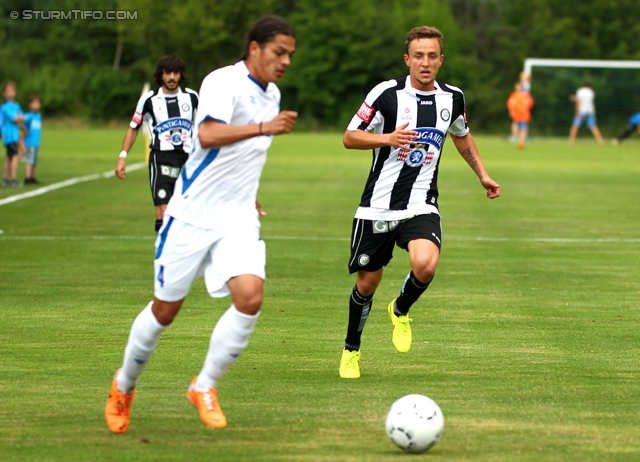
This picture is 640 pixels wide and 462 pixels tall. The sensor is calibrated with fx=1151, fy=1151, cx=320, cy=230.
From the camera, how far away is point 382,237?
7816mm

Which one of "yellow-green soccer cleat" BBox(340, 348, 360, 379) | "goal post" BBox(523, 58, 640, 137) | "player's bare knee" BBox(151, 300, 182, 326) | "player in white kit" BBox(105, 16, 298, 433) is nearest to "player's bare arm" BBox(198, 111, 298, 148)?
"player in white kit" BBox(105, 16, 298, 433)

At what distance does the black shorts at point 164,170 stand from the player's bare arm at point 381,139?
6.27 m

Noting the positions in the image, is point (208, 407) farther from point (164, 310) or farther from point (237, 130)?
point (237, 130)

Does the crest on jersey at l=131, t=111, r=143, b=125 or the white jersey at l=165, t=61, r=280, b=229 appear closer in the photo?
the white jersey at l=165, t=61, r=280, b=229

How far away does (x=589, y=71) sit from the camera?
54.0 metres

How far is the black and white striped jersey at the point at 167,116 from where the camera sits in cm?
1352

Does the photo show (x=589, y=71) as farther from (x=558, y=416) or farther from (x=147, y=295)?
(x=558, y=416)

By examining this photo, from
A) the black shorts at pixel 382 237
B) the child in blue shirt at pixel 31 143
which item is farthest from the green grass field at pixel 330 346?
the child in blue shirt at pixel 31 143

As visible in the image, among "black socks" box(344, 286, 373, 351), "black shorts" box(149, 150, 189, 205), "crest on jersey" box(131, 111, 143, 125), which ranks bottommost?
"black shorts" box(149, 150, 189, 205)

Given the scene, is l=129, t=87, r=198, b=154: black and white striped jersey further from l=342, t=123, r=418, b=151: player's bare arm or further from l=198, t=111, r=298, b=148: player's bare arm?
l=198, t=111, r=298, b=148: player's bare arm

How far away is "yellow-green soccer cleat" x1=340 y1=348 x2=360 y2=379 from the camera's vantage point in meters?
7.57

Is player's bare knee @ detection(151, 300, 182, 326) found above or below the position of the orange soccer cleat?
above

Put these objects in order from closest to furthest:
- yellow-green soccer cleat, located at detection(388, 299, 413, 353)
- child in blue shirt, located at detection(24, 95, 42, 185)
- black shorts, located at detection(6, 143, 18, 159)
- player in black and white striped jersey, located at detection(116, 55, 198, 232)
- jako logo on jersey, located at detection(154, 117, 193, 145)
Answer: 1. yellow-green soccer cleat, located at detection(388, 299, 413, 353)
2. player in black and white striped jersey, located at detection(116, 55, 198, 232)
3. jako logo on jersey, located at detection(154, 117, 193, 145)
4. black shorts, located at detection(6, 143, 18, 159)
5. child in blue shirt, located at detection(24, 95, 42, 185)

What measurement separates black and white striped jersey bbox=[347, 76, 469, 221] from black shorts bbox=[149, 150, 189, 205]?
239 inches
